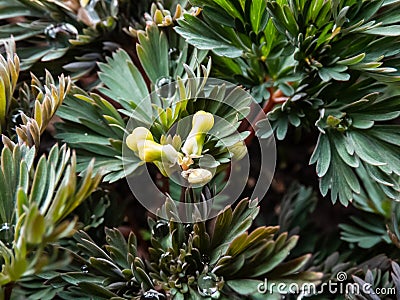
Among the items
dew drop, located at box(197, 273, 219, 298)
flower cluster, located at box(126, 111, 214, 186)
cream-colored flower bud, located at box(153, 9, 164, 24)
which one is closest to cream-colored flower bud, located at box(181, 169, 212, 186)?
flower cluster, located at box(126, 111, 214, 186)

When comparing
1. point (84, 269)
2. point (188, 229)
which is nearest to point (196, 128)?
point (188, 229)

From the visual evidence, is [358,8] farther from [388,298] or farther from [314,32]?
[388,298]

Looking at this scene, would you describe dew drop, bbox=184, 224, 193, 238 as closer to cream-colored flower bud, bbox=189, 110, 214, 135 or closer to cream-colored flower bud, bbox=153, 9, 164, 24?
cream-colored flower bud, bbox=189, 110, 214, 135

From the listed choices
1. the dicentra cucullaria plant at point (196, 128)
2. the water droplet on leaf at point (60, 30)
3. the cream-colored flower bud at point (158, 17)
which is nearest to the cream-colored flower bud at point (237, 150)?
the dicentra cucullaria plant at point (196, 128)

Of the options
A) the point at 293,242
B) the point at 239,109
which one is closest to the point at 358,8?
the point at 239,109

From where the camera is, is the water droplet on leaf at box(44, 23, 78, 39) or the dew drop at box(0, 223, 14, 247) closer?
the dew drop at box(0, 223, 14, 247)

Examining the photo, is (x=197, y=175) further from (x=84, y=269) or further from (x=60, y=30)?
(x=60, y=30)

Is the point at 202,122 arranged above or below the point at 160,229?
above

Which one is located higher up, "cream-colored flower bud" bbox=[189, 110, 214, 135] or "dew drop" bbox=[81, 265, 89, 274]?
"cream-colored flower bud" bbox=[189, 110, 214, 135]
